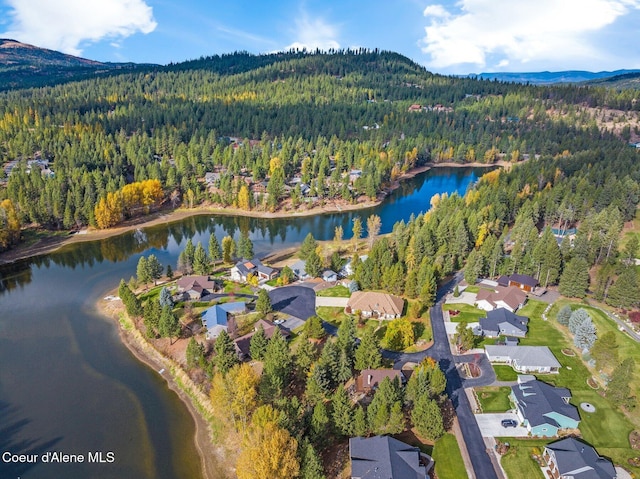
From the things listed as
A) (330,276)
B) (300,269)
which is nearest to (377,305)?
(330,276)

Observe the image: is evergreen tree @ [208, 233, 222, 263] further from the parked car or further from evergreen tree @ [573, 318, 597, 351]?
evergreen tree @ [573, 318, 597, 351]

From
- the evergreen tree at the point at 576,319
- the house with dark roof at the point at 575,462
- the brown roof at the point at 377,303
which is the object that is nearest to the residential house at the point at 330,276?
the brown roof at the point at 377,303

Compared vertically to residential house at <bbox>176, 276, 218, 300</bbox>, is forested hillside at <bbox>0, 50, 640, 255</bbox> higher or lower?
higher

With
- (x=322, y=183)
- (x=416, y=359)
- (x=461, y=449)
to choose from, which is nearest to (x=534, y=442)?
(x=461, y=449)

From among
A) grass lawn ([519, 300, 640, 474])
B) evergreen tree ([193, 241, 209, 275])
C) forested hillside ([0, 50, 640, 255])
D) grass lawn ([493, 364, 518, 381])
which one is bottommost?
grass lawn ([519, 300, 640, 474])

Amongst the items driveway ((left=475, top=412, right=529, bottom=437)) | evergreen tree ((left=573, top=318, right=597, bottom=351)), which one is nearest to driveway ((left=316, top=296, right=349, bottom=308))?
driveway ((left=475, top=412, right=529, bottom=437))

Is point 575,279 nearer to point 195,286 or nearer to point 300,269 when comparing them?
point 300,269

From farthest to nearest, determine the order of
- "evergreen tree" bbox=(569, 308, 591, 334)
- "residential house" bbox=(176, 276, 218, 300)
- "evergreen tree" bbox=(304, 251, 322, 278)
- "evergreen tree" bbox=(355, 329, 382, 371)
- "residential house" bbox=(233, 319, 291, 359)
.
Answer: "evergreen tree" bbox=(304, 251, 322, 278) → "residential house" bbox=(176, 276, 218, 300) → "evergreen tree" bbox=(569, 308, 591, 334) → "residential house" bbox=(233, 319, 291, 359) → "evergreen tree" bbox=(355, 329, 382, 371)
